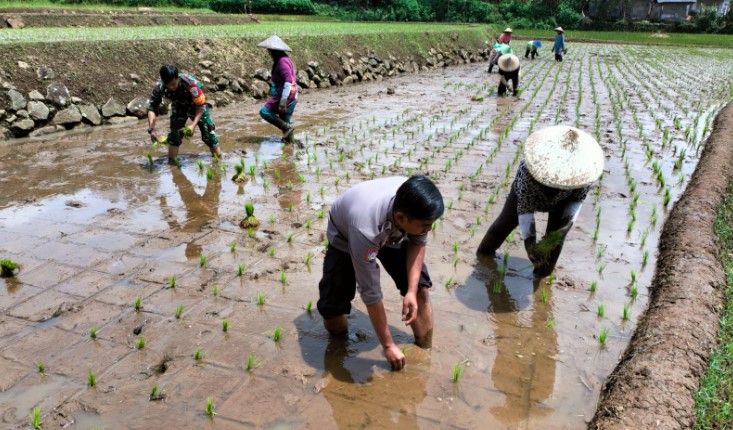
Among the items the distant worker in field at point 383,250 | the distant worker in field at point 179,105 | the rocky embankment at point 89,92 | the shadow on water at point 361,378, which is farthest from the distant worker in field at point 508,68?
the distant worker in field at point 383,250

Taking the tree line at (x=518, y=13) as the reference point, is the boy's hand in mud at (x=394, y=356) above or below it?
below

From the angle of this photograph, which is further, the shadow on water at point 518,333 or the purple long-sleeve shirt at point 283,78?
the purple long-sleeve shirt at point 283,78

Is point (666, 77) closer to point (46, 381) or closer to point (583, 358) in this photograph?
point (583, 358)

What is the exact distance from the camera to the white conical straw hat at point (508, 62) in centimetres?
1136

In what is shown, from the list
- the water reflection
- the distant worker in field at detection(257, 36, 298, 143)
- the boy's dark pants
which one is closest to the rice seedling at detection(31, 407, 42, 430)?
the boy's dark pants

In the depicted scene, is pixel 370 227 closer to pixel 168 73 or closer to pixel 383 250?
pixel 383 250

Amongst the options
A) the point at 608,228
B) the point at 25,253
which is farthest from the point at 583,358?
the point at 25,253

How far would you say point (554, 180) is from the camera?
10.2 ft

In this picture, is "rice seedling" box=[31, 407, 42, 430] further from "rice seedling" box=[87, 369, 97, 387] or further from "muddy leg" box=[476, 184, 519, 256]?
"muddy leg" box=[476, 184, 519, 256]

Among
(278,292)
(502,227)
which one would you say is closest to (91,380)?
(278,292)

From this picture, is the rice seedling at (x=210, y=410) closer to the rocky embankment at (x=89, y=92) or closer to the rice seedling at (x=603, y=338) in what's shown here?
the rice seedling at (x=603, y=338)

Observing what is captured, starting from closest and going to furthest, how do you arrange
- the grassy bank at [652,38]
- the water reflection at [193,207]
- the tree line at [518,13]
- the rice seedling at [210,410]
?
the rice seedling at [210,410]
the water reflection at [193,207]
the grassy bank at [652,38]
the tree line at [518,13]

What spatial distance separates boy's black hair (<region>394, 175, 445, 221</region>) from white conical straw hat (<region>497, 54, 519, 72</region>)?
10028 millimetres

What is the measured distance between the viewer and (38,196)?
527 cm
